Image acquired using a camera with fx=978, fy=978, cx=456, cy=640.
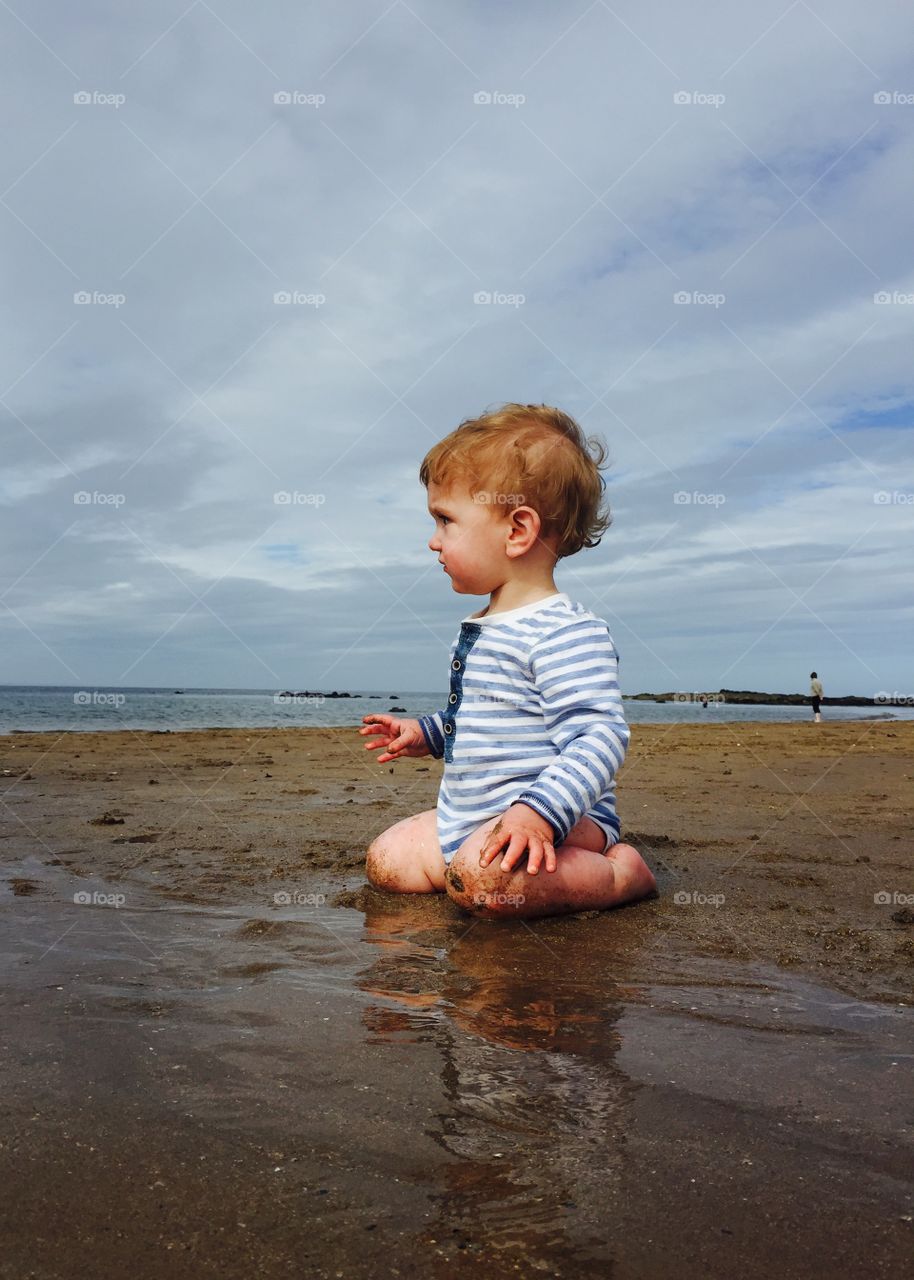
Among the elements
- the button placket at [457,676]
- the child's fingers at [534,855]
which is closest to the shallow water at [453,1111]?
the child's fingers at [534,855]

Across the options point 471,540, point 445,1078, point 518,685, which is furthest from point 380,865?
point 445,1078

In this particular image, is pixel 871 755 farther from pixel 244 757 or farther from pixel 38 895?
pixel 38 895

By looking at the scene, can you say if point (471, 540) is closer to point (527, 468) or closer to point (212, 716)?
point (527, 468)

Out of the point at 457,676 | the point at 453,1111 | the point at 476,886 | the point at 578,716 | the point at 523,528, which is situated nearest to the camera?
the point at 453,1111

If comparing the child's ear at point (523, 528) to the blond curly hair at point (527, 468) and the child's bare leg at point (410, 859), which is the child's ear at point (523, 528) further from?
the child's bare leg at point (410, 859)

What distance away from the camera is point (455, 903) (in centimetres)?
302

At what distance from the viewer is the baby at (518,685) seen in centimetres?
293

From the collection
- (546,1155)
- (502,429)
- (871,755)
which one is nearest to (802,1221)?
(546,1155)

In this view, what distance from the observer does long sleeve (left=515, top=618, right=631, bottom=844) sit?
2.79 m

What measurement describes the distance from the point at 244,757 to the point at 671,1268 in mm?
9892

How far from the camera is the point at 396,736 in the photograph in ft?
12.1

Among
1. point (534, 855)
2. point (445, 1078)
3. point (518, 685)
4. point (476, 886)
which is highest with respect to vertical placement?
point (518, 685)

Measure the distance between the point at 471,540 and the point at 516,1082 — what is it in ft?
6.45

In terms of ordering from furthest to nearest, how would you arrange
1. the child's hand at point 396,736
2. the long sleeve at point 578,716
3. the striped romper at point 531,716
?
1. the child's hand at point 396,736
2. the striped romper at point 531,716
3. the long sleeve at point 578,716
